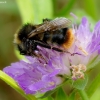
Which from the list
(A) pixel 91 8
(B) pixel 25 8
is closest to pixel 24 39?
(B) pixel 25 8

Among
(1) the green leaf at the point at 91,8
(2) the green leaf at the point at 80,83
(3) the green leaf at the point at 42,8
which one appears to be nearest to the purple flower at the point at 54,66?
(2) the green leaf at the point at 80,83

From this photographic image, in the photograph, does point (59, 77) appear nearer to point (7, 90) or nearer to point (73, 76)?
point (73, 76)

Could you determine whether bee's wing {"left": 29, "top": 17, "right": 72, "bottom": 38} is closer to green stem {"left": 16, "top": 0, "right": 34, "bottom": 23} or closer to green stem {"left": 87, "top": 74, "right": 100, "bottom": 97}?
green stem {"left": 87, "top": 74, "right": 100, "bottom": 97}

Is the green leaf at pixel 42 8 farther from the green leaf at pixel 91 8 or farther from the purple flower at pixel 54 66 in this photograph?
the purple flower at pixel 54 66

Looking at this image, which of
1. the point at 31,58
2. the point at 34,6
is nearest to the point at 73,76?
the point at 31,58

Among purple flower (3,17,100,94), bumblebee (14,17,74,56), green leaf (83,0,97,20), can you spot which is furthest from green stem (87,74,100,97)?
green leaf (83,0,97,20)

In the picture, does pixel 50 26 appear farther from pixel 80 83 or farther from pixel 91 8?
pixel 91 8
